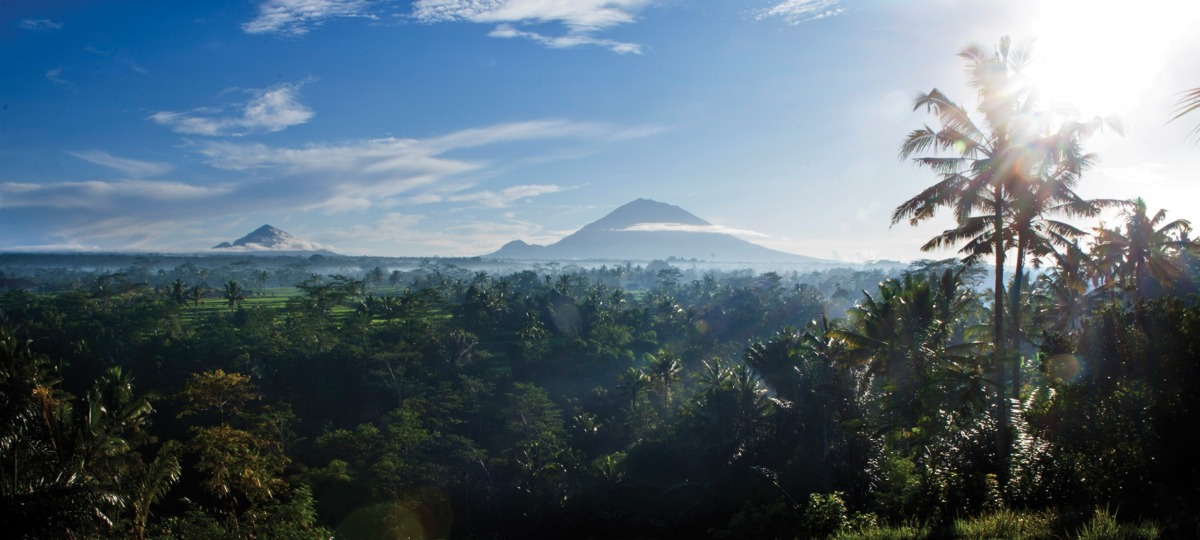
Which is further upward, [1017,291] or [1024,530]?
[1017,291]

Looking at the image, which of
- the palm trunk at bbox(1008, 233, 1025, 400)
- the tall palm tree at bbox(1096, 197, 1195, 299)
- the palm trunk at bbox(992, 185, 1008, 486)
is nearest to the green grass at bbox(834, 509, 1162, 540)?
the palm trunk at bbox(992, 185, 1008, 486)

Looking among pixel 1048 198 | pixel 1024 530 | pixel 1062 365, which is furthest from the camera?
pixel 1062 365

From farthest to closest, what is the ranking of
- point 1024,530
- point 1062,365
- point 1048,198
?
point 1062,365, point 1048,198, point 1024,530

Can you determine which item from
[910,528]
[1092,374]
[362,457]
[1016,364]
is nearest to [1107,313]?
[1092,374]

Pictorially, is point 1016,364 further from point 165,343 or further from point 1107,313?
point 165,343

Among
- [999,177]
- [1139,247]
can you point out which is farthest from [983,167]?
[1139,247]

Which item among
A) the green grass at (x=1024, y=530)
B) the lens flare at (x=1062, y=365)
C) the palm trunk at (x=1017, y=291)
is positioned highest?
the palm trunk at (x=1017, y=291)

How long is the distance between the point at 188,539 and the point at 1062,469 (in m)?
17.5

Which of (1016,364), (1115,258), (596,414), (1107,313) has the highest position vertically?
(1115,258)

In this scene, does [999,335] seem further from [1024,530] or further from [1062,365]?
[1024,530]

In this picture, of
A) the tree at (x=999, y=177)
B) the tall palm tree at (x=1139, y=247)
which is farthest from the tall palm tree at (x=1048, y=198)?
the tall palm tree at (x=1139, y=247)

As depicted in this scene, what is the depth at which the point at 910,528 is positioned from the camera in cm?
916

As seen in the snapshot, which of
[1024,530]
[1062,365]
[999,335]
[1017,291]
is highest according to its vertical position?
[1017,291]

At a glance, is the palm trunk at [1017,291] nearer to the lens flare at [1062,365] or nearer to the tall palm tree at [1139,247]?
the lens flare at [1062,365]
